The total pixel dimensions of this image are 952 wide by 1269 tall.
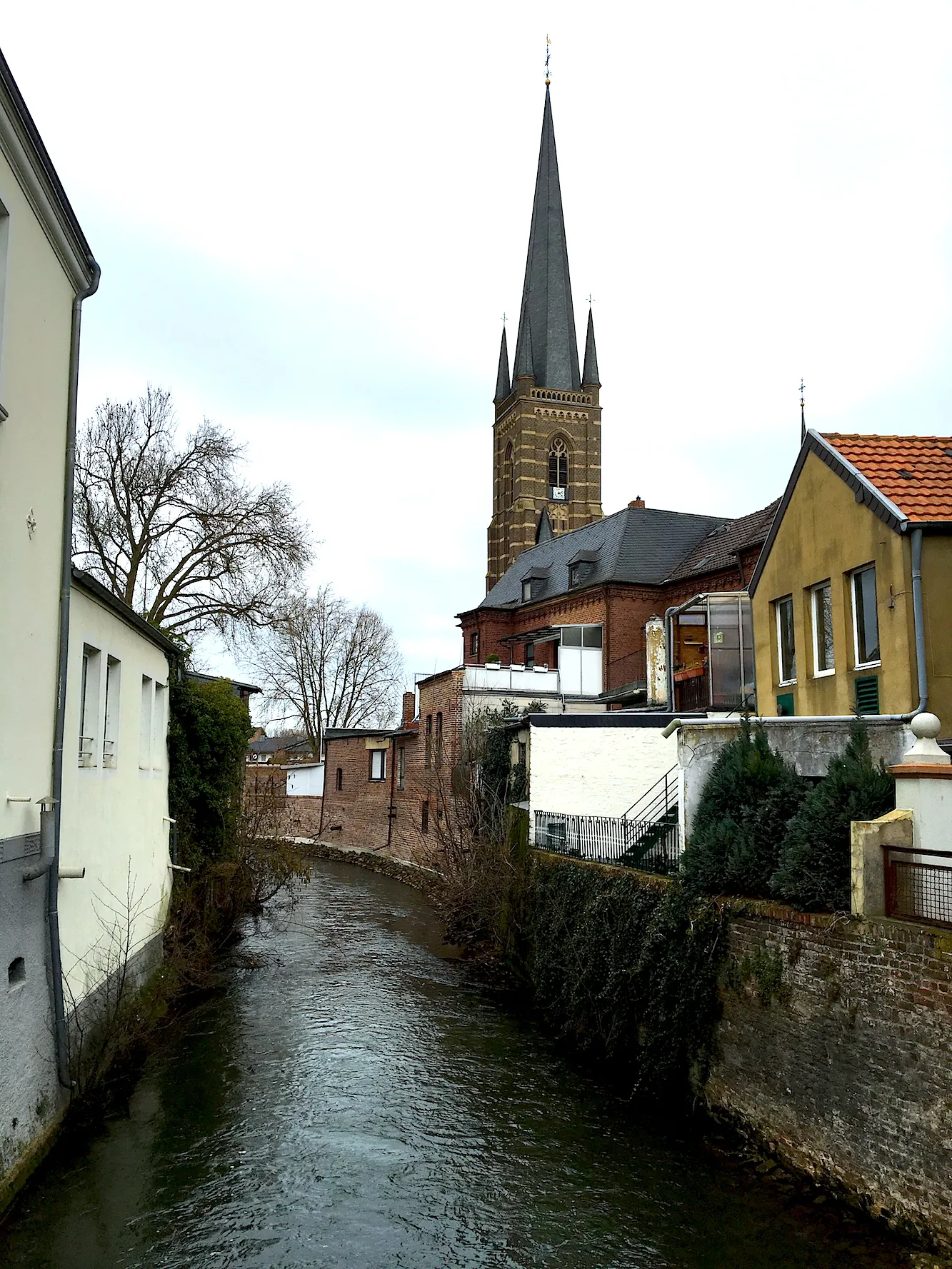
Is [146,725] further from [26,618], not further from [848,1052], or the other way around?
[848,1052]

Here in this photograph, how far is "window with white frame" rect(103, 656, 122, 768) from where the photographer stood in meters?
12.9

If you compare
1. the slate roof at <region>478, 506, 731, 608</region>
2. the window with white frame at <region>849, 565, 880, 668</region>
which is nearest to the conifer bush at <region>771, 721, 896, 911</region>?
the window with white frame at <region>849, 565, 880, 668</region>

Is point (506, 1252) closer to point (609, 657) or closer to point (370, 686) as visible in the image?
point (609, 657)

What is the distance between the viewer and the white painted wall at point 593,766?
60.3 feet

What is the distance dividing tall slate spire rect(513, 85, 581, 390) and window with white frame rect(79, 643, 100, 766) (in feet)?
228

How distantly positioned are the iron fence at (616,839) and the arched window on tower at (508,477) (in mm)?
58324

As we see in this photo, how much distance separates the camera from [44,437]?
9320mm

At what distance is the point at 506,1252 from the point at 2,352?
855 centimetres

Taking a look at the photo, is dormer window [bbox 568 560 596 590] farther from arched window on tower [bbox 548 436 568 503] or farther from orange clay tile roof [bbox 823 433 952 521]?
arched window on tower [bbox 548 436 568 503]

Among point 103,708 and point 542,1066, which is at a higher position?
point 103,708

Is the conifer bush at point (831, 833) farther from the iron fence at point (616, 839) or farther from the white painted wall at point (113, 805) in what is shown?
the white painted wall at point (113, 805)

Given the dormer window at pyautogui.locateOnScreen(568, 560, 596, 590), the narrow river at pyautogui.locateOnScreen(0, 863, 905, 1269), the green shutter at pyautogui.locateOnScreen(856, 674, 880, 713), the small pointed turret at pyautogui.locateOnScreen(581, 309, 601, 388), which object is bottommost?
the narrow river at pyautogui.locateOnScreen(0, 863, 905, 1269)

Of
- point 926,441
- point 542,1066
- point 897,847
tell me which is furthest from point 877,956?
point 926,441

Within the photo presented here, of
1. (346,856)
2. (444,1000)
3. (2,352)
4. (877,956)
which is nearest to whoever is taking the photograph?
(2,352)
